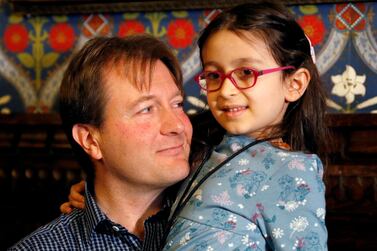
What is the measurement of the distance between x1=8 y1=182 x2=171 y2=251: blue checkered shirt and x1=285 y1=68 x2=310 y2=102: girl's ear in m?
0.38

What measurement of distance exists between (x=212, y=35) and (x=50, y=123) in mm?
797

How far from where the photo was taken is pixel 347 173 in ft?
Result: 5.76

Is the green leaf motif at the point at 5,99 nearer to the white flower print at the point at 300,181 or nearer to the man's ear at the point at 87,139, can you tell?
the man's ear at the point at 87,139

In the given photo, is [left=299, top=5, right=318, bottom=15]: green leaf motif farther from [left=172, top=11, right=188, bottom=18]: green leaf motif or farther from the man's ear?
the man's ear

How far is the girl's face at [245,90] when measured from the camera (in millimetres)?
1348

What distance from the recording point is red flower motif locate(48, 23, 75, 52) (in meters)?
2.17

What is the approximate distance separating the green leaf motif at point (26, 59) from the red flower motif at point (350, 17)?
0.99 meters

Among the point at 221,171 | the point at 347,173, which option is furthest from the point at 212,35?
the point at 347,173

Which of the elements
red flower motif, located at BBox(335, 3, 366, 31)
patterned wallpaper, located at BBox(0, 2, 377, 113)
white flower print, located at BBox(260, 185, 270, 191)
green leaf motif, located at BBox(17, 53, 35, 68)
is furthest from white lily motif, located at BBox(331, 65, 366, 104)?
green leaf motif, located at BBox(17, 53, 35, 68)

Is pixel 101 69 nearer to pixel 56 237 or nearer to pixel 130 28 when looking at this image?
pixel 56 237

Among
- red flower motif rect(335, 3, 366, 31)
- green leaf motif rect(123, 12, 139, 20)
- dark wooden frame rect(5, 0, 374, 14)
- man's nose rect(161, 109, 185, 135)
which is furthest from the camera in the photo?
green leaf motif rect(123, 12, 139, 20)

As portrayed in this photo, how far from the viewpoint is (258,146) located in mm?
1363

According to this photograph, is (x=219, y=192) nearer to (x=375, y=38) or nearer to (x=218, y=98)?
(x=218, y=98)

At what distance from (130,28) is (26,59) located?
38 cm
